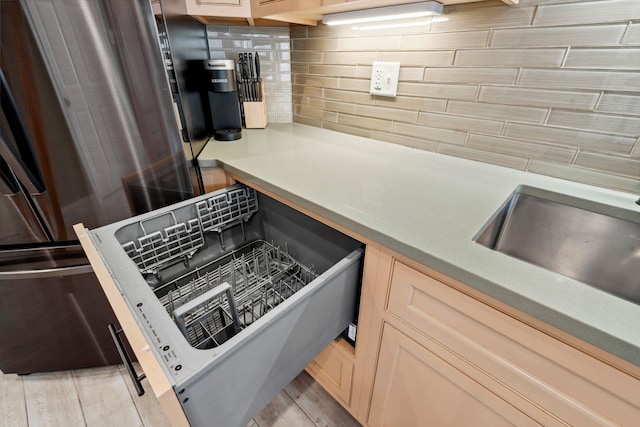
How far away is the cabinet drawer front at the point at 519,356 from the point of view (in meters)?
0.47

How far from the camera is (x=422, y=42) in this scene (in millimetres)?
1062

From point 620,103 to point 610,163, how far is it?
164 mm

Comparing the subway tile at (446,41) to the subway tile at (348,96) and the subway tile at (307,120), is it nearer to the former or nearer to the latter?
the subway tile at (348,96)

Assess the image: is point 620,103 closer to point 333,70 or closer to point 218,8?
point 333,70

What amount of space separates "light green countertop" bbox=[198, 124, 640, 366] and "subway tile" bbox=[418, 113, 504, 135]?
0.38 ft

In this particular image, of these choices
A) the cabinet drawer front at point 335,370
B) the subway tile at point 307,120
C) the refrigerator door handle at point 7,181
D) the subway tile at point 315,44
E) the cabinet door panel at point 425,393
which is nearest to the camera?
the cabinet door panel at point 425,393

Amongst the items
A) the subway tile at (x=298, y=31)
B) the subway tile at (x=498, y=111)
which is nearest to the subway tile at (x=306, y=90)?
the subway tile at (x=298, y=31)

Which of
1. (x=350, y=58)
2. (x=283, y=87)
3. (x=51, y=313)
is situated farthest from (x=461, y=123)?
(x=51, y=313)

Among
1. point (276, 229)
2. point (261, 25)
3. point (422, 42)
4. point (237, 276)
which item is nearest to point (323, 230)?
point (276, 229)

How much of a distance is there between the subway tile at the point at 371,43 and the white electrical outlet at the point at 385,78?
0.06 m

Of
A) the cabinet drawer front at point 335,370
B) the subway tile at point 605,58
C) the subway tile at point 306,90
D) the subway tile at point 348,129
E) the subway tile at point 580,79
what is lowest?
the cabinet drawer front at point 335,370

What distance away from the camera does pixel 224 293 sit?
901mm

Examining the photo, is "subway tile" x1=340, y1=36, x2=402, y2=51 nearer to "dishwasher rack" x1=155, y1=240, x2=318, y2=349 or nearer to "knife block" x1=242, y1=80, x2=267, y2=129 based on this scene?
"knife block" x1=242, y1=80, x2=267, y2=129

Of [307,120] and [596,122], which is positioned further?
[307,120]
